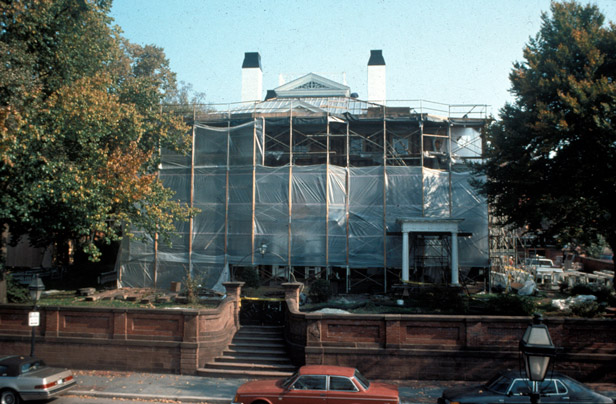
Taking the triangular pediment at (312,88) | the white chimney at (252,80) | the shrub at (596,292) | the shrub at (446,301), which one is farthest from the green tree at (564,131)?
the white chimney at (252,80)

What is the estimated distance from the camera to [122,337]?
1459 centimetres

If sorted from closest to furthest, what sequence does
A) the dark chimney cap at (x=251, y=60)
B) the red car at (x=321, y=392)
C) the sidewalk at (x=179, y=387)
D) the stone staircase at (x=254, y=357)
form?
1. the red car at (x=321, y=392)
2. the sidewalk at (x=179, y=387)
3. the stone staircase at (x=254, y=357)
4. the dark chimney cap at (x=251, y=60)

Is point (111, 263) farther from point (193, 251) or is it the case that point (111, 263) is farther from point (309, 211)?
point (309, 211)

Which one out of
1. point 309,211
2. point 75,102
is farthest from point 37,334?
point 309,211

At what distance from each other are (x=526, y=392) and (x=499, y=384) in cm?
75

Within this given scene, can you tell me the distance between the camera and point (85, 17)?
1761 centimetres

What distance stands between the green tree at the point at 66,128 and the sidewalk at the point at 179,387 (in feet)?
16.6

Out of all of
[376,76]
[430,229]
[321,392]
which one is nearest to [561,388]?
[321,392]

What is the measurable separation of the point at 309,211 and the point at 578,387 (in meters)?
16.7

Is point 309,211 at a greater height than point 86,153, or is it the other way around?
point 86,153

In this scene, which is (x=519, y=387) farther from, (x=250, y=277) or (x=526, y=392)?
(x=250, y=277)

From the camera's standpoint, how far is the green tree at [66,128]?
15125 millimetres

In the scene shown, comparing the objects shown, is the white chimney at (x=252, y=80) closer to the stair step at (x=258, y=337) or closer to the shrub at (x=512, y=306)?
the stair step at (x=258, y=337)

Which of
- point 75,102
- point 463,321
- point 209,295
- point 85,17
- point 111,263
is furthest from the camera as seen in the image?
point 111,263
